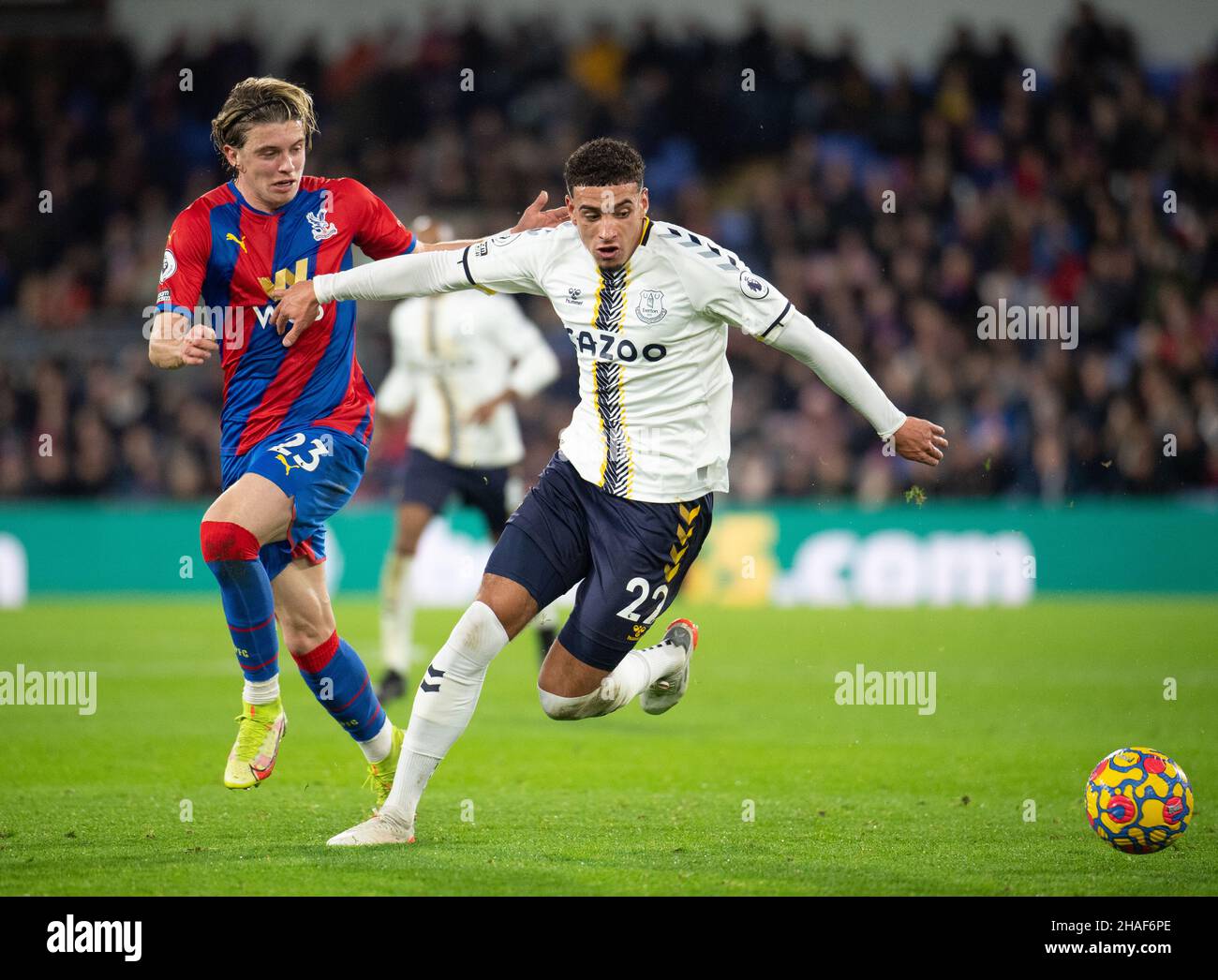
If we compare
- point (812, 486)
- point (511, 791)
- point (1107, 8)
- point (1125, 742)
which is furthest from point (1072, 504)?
point (511, 791)

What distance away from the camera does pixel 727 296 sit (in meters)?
5.57

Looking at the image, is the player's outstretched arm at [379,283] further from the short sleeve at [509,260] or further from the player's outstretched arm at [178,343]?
the player's outstretched arm at [178,343]

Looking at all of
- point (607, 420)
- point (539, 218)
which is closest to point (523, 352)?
point (539, 218)

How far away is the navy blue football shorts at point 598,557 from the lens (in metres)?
5.73

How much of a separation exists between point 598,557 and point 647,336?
2.65 ft

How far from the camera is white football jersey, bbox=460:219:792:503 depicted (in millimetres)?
5617

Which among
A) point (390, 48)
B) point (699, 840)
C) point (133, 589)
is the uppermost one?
point (390, 48)

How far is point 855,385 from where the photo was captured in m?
5.55

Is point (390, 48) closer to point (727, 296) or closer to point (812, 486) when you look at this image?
point (812, 486)

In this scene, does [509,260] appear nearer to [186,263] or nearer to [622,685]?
[186,263]

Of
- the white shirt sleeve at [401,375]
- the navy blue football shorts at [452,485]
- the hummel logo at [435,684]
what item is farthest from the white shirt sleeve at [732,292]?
the white shirt sleeve at [401,375]

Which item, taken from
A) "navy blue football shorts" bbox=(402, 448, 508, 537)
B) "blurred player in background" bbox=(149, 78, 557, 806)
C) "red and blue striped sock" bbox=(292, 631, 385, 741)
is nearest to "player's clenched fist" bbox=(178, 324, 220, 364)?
"blurred player in background" bbox=(149, 78, 557, 806)
